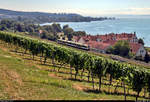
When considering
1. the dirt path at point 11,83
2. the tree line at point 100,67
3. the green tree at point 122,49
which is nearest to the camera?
the dirt path at point 11,83

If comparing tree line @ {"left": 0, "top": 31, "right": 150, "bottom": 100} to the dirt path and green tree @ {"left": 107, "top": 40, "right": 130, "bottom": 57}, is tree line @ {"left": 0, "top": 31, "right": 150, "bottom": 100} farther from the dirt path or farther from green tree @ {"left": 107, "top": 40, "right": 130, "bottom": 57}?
green tree @ {"left": 107, "top": 40, "right": 130, "bottom": 57}

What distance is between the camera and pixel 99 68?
30.1 metres

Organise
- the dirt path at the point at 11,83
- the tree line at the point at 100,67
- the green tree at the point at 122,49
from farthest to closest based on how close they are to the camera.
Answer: the green tree at the point at 122,49 < the tree line at the point at 100,67 < the dirt path at the point at 11,83

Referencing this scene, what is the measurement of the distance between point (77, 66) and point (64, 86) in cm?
825

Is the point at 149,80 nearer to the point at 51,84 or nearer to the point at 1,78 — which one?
the point at 51,84

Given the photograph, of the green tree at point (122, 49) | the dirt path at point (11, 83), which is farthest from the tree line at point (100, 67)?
the green tree at point (122, 49)

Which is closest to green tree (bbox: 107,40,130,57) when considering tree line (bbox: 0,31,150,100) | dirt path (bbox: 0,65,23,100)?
tree line (bbox: 0,31,150,100)

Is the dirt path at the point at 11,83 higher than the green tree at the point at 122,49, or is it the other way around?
the dirt path at the point at 11,83

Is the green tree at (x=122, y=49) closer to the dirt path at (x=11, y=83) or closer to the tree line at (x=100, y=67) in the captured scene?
the tree line at (x=100, y=67)

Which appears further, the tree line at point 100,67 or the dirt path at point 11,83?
the tree line at point 100,67

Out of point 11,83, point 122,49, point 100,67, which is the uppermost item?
point 100,67

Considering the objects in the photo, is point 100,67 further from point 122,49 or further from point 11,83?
point 122,49

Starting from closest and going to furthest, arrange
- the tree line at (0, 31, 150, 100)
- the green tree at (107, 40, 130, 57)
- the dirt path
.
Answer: the dirt path, the tree line at (0, 31, 150, 100), the green tree at (107, 40, 130, 57)

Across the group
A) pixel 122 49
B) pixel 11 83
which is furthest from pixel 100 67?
pixel 122 49
